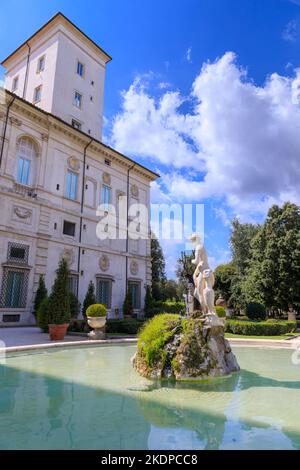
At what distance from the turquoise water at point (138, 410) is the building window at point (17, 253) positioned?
11427 millimetres

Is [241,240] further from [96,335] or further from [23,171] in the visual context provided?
[96,335]

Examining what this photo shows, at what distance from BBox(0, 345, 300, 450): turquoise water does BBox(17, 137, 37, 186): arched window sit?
1474cm

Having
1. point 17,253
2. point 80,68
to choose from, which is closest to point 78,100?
point 80,68

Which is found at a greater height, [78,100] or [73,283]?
[78,100]

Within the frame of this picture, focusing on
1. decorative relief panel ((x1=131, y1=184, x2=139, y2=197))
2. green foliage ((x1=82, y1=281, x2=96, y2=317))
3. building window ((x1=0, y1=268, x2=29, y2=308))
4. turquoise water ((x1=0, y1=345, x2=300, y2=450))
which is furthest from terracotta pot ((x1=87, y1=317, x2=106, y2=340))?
decorative relief panel ((x1=131, y1=184, x2=139, y2=197))

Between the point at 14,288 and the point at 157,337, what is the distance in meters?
13.7

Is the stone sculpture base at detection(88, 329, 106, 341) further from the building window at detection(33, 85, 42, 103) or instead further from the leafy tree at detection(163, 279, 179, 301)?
the leafy tree at detection(163, 279, 179, 301)

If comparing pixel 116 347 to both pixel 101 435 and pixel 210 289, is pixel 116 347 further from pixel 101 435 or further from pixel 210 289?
pixel 101 435

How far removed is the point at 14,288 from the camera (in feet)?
59.8

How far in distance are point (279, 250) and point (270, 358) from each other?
18.5 m

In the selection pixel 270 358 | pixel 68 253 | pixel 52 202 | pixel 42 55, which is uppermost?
pixel 42 55
